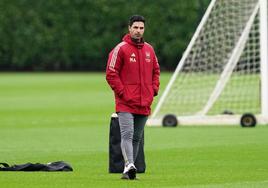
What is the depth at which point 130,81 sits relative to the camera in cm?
1370

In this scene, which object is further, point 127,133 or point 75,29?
point 75,29

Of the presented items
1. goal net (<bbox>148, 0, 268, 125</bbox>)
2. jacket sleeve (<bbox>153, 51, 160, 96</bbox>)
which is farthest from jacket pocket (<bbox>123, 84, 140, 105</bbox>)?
goal net (<bbox>148, 0, 268, 125</bbox>)

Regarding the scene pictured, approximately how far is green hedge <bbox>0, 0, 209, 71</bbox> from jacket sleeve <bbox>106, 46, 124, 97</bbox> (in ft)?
261

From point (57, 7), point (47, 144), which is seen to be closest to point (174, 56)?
point (57, 7)

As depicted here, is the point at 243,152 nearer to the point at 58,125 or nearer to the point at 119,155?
the point at 119,155

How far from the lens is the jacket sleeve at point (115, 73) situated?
13609 millimetres

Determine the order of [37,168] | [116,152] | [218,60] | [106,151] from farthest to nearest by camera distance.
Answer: [218,60], [106,151], [37,168], [116,152]

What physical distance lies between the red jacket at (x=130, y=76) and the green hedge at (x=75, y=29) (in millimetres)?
79403

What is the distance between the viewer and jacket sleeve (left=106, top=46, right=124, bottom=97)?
13609 mm

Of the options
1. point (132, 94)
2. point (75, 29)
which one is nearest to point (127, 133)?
point (132, 94)

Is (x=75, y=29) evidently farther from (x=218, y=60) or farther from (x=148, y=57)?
(x=148, y=57)

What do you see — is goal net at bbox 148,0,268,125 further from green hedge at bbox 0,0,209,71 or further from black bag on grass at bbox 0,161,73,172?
green hedge at bbox 0,0,209,71

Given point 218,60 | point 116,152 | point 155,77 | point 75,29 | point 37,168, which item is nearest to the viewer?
point 155,77

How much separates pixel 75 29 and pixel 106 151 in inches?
3029
